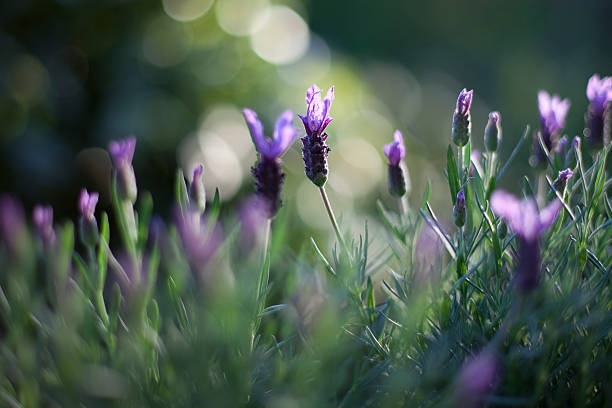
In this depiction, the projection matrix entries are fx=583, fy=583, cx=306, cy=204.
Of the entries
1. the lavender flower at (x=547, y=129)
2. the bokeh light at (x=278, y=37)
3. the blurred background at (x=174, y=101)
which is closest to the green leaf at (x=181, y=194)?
the lavender flower at (x=547, y=129)

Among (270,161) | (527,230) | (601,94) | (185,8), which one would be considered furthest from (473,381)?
(185,8)

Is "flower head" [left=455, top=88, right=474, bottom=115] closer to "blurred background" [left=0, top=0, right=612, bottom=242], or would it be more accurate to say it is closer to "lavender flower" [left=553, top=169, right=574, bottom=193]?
"lavender flower" [left=553, top=169, right=574, bottom=193]

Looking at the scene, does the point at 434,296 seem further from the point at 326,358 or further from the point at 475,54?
the point at 475,54

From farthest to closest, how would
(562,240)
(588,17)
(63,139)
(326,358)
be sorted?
1. (588,17)
2. (63,139)
3. (562,240)
4. (326,358)

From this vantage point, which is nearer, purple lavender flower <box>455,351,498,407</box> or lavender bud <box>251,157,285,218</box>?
purple lavender flower <box>455,351,498,407</box>

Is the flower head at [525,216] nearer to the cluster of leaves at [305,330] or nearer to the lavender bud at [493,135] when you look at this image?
the cluster of leaves at [305,330]

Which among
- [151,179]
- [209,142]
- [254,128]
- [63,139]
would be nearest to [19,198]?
[63,139]

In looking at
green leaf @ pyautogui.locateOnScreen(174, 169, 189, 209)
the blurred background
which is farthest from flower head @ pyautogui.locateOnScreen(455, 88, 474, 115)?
the blurred background
